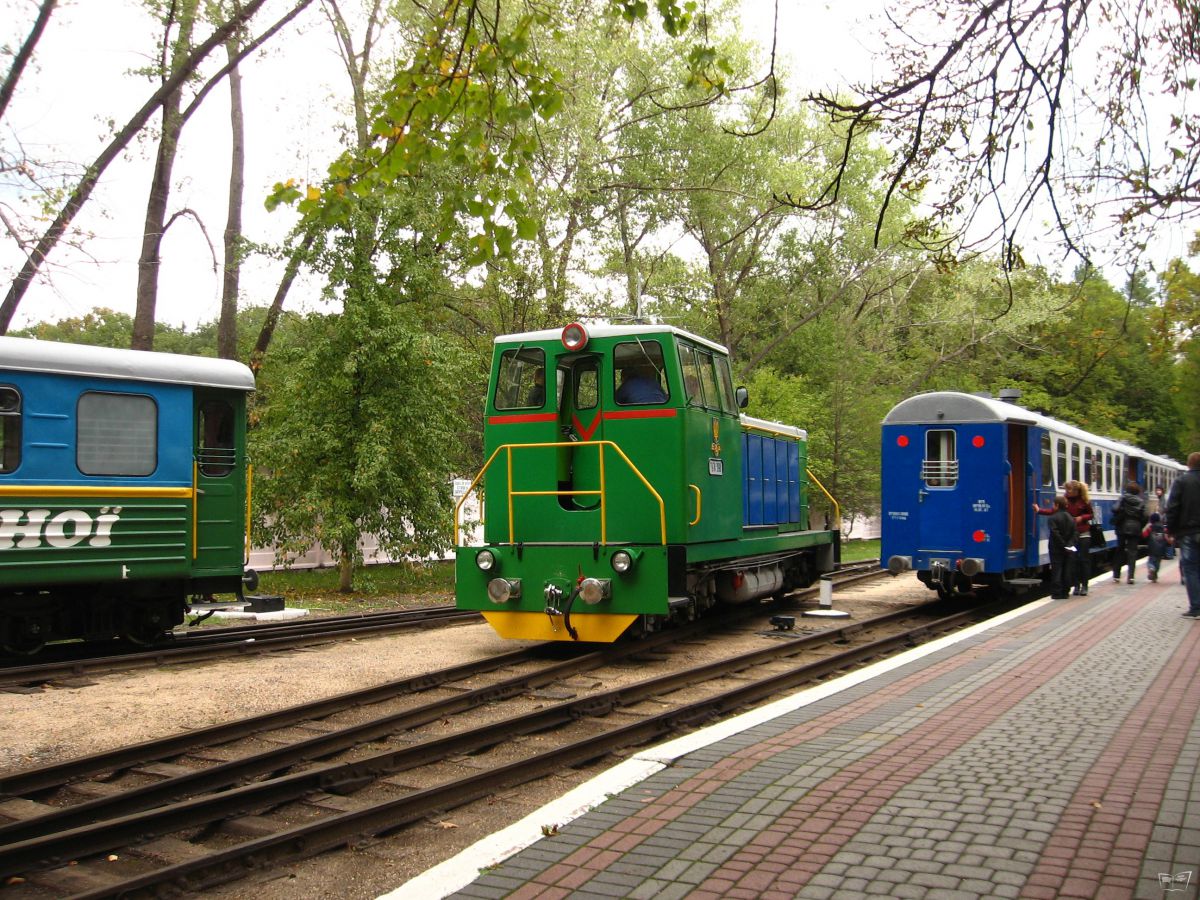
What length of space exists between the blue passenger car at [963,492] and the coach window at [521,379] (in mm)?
6995

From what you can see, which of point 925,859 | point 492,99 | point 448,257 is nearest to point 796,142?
point 448,257

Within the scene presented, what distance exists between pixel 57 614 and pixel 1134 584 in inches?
650

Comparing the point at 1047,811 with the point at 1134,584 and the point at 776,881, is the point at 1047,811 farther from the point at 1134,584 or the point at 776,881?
the point at 1134,584

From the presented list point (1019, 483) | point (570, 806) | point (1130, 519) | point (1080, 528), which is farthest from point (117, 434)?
point (1130, 519)

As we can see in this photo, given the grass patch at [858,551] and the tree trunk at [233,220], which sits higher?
the tree trunk at [233,220]

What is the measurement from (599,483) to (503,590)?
5.11 ft

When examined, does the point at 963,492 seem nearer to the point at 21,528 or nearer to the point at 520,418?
the point at 520,418

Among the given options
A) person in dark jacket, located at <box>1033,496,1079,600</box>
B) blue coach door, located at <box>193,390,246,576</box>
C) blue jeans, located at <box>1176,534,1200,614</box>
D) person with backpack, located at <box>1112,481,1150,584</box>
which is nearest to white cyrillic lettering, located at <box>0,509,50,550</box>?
blue coach door, located at <box>193,390,246,576</box>

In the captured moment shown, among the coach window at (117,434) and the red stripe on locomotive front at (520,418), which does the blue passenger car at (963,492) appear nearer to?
the red stripe on locomotive front at (520,418)

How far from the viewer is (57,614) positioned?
1097 centimetres

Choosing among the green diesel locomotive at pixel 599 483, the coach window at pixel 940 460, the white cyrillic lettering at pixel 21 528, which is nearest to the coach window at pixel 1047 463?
the coach window at pixel 940 460

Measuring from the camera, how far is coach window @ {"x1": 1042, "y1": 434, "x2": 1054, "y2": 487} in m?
17.0

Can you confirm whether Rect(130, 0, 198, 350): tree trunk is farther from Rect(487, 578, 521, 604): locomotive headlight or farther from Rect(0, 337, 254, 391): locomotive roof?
Rect(487, 578, 521, 604): locomotive headlight

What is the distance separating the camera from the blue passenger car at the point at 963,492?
49.8 ft
